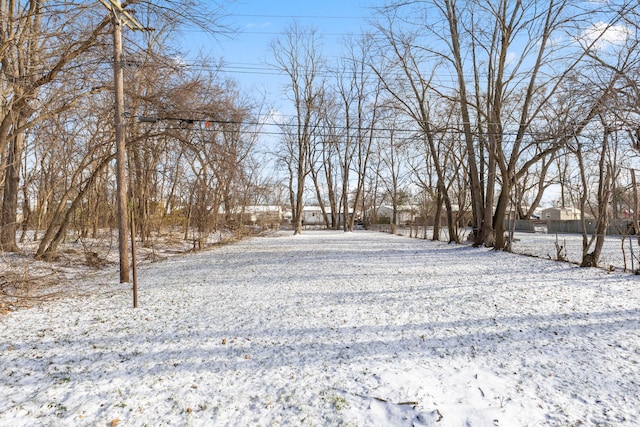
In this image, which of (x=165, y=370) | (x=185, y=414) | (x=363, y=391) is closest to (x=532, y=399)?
(x=363, y=391)

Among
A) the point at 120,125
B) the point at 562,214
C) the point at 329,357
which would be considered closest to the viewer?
the point at 329,357

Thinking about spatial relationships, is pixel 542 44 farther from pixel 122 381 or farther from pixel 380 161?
pixel 380 161

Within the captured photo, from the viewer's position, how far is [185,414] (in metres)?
2.96

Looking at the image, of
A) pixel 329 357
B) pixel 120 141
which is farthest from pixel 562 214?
pixel 329 357

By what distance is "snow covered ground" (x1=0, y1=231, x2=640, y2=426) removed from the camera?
118 inches

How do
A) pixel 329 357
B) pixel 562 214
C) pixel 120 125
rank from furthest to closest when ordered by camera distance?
pixel 562 214 → pixel 120 125 → pixel 329 357

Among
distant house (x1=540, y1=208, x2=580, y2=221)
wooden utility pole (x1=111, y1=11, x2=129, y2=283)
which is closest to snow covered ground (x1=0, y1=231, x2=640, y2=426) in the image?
wooden utility pole (x1=111, y1=11, x2=129, y2=283)

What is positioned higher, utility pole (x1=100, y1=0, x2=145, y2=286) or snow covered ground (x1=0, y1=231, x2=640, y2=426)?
utility pole (x1=100, y1=0, x2=145, y2=286)

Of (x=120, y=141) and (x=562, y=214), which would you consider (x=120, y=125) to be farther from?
(x=562, y=214)

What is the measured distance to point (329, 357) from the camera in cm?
407

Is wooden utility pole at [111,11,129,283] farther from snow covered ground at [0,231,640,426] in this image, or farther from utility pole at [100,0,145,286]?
snow covered ground at [0,231,640,426]

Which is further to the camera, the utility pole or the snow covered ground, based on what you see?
the utility pole

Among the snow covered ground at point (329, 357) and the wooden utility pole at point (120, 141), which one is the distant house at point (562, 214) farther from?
the wooden utility pole at point (120, 141)

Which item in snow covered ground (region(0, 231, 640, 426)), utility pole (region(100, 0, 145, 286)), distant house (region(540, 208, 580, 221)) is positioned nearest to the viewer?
snow covered ground (region(0, 231, 640, 426))
